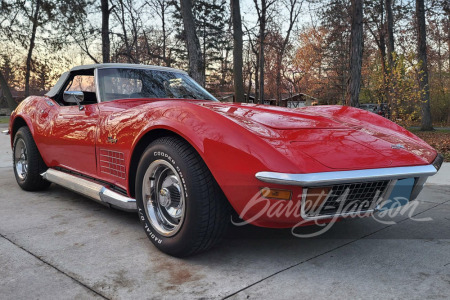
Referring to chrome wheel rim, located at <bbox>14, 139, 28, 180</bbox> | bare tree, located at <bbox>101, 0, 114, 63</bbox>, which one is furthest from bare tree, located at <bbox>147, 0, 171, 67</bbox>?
chrome wheel rim, located at <bbox>14, 139, 28, 180</bbox>

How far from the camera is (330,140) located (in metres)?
2.29

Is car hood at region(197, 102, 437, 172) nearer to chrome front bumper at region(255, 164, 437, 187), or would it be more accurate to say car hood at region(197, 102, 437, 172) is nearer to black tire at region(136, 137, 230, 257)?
chrome front bumper at region(255, 164, 437, 187)

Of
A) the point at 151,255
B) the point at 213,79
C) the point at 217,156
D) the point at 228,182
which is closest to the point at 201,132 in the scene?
the point at 217,156

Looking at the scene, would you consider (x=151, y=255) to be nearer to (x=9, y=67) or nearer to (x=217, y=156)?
(x=217, y=156)

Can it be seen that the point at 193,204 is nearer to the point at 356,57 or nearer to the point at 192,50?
the point at 192,50

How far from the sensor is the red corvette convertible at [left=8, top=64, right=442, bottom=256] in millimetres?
→ 2000

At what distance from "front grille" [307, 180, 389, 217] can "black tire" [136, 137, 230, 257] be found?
527mm

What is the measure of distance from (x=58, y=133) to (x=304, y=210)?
2558 millimetres

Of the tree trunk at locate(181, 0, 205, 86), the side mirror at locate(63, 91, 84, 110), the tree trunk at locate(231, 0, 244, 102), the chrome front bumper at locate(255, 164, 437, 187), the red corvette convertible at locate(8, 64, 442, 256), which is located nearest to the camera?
the chrome front bumper at locate(255, 164, 437, 187)

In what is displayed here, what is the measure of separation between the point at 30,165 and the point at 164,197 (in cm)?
234

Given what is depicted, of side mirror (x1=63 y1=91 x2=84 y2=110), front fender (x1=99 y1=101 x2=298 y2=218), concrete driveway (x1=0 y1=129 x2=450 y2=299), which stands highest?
side mirror (x1=63 y1=91 x2=84 y2=110)

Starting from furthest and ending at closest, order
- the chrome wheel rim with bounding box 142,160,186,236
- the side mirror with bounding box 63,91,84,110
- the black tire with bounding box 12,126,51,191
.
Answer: the black tire with bounding box 12,126,51,191, the side mirror with bounding box 63,91,84,110, the chrome wheel rim with bounding box 142,160,186,236

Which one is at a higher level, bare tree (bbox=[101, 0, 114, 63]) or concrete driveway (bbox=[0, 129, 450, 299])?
bare tree (bbox=[101, 0, 114, 63])

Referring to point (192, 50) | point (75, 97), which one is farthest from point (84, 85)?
point (192, 50)
